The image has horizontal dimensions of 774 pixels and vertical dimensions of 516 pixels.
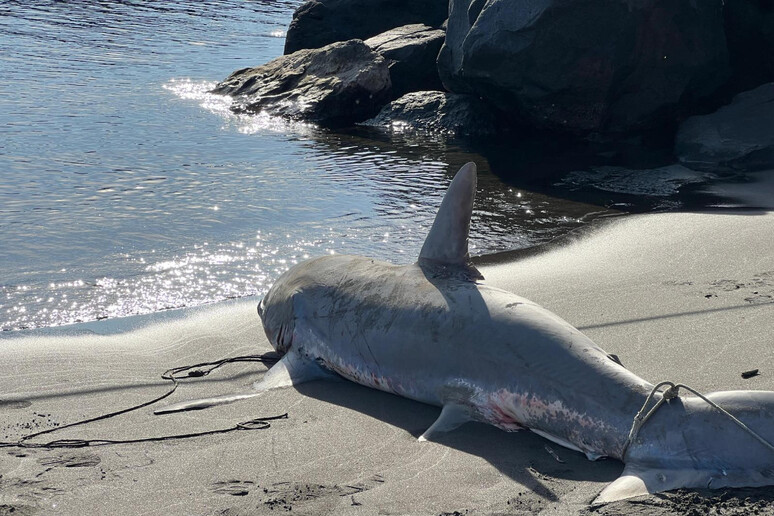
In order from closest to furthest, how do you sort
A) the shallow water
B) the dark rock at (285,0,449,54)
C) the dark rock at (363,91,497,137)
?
the shallow water → the dark rock at (363,91,497,137) → the dark rock at (285,0,449,54)

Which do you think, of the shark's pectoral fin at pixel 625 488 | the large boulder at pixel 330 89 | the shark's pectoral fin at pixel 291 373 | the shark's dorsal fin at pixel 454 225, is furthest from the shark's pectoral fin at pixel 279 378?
the large boulder at pixel 330 89

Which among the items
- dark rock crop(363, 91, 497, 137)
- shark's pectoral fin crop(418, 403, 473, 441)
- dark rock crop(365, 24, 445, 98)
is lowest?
shark's pectoral fin crop(418, 403, 473, 441)

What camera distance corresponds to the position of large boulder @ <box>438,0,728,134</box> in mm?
12859

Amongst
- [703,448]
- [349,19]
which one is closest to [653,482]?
[703,448]

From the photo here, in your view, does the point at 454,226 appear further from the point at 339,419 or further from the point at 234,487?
the point at 234,487

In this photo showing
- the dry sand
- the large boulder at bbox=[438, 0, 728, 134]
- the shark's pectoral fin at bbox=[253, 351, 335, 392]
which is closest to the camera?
the dry sand

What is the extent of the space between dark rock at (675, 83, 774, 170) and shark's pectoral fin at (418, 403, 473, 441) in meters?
8.44

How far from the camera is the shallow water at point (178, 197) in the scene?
26.9 feet

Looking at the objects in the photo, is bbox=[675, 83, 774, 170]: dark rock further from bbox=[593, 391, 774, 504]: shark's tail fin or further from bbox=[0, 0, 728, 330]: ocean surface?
bbox=[593, 391, 774, 504]: shark's tail fin

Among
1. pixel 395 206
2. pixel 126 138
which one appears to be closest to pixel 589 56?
pixel 395 206

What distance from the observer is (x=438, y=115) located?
16.0 metres

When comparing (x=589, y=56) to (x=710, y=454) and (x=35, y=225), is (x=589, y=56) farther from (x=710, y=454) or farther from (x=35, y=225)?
(x=710, y=454)

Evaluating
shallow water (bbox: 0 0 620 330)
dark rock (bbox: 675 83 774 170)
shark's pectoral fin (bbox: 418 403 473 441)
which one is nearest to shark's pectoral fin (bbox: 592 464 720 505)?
shark's pectoral fin (bbox: 418 403 473 441)

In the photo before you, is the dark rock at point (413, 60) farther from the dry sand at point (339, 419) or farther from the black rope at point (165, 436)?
the black rope at point (165, 436)
